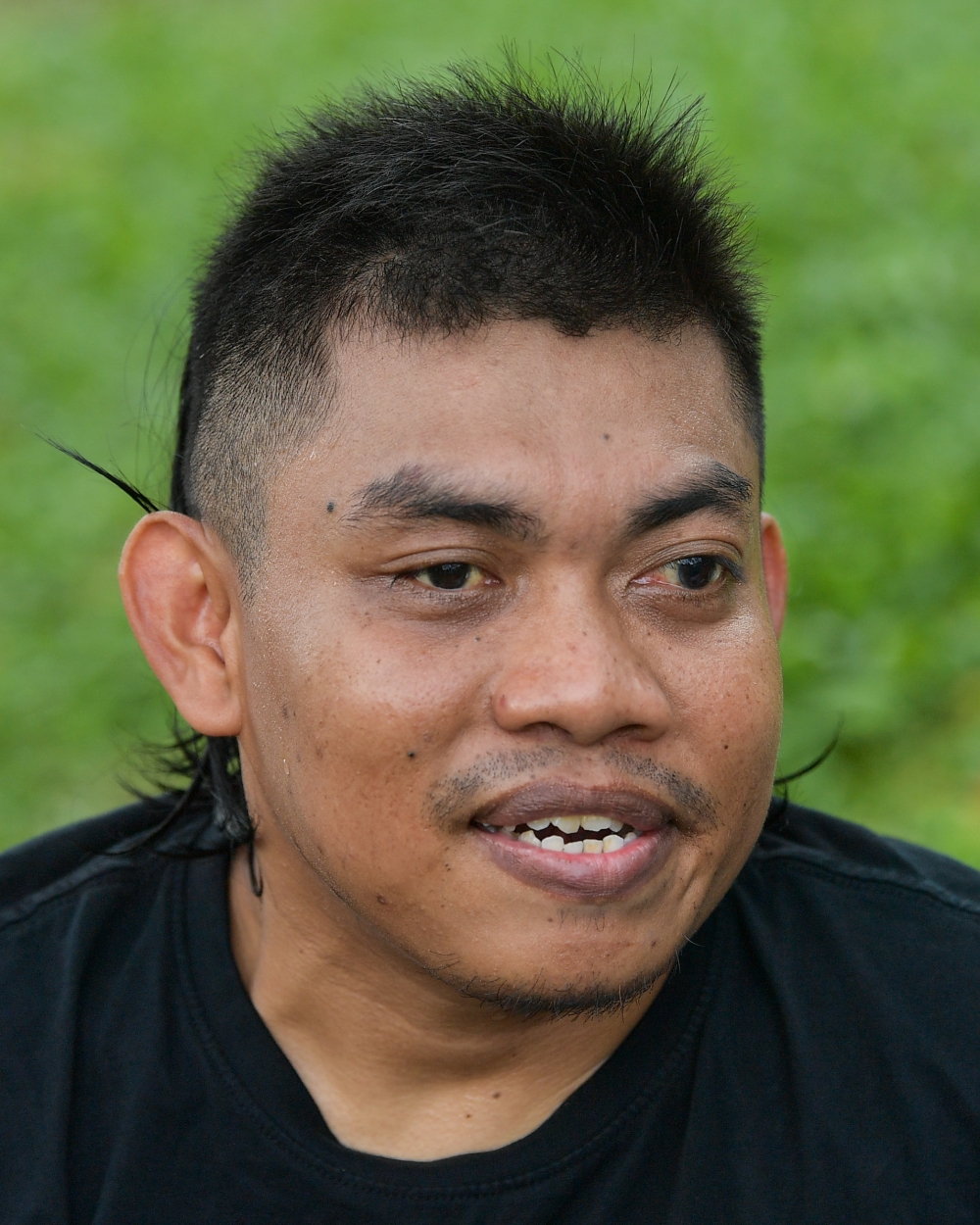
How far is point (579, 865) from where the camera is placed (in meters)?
2.19

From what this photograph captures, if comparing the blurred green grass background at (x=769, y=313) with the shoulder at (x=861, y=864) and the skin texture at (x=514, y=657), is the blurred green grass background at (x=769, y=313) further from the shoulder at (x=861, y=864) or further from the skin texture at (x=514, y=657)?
the skin texture at (x=514, y=657)

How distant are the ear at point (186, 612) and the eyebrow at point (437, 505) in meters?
0.43

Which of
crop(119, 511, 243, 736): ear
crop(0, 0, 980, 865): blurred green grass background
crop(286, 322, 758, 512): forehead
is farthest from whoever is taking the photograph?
crop(0, 0, 980, 865): blurred green grass background

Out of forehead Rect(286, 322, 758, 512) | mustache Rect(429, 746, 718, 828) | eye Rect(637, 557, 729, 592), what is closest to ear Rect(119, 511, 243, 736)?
forehead Rect(286, 322, 758, 512)

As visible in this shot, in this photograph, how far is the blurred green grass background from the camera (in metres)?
4.67

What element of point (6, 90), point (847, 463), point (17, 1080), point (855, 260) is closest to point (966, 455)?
point (847, 463)

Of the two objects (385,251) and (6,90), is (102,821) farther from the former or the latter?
(6,90)

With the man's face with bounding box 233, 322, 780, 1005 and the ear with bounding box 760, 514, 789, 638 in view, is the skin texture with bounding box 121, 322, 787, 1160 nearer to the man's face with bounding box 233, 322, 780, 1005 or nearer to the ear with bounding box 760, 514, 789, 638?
the man's face with bounding box 233, 322, 780, 1005

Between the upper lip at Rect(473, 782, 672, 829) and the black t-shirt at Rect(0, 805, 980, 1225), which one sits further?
the black t-shirt at Rect(0, 805, 980, 1225)

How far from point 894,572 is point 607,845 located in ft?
9.76

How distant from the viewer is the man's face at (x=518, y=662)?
2.16 metres

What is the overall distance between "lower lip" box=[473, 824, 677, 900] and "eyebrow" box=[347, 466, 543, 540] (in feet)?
1.44

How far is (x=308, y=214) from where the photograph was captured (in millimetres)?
2531

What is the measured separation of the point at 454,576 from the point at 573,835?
41cm
